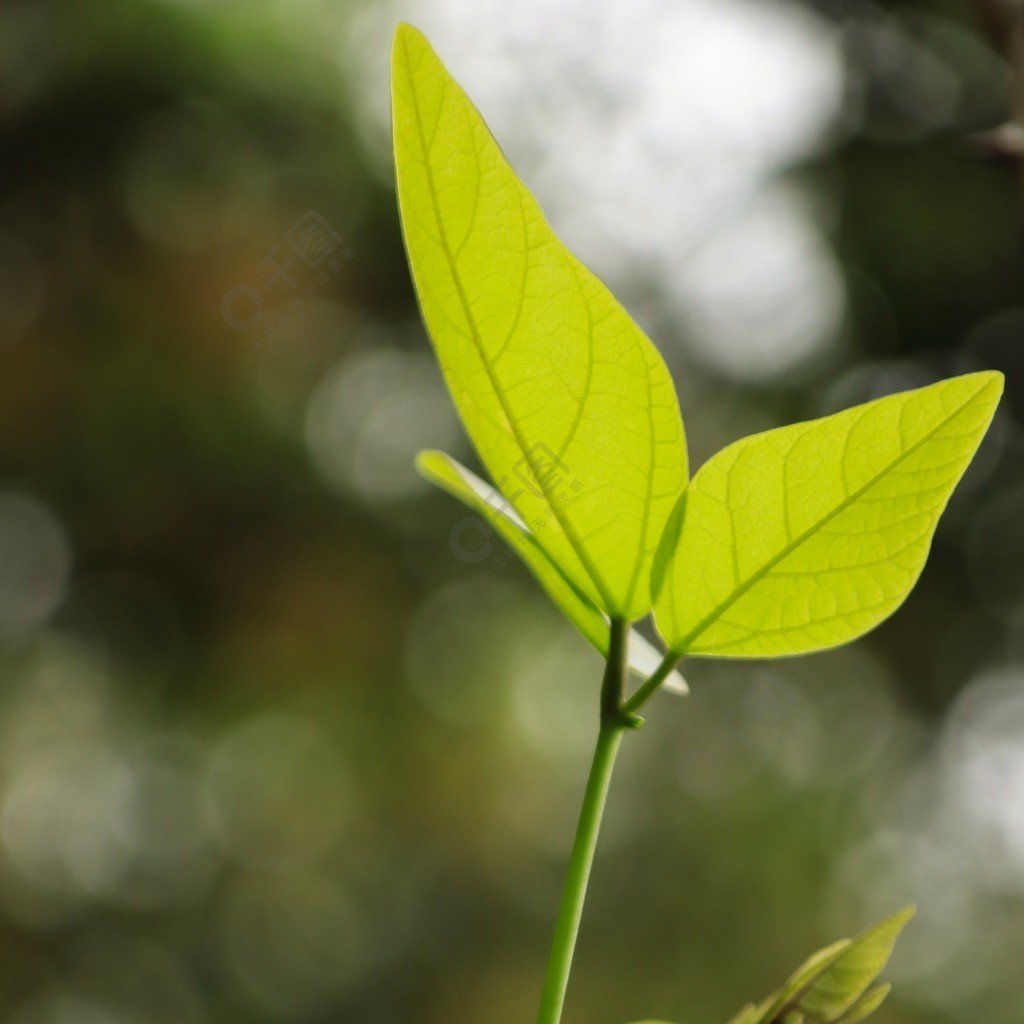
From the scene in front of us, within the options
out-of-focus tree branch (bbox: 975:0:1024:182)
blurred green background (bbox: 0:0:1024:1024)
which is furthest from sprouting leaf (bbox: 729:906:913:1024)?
blurred green background (bbox: 0:0:1024:1024)

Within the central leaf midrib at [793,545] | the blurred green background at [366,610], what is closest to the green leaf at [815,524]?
the central leaf midrib at [793,545]

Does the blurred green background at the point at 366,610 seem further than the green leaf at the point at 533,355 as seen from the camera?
Yes

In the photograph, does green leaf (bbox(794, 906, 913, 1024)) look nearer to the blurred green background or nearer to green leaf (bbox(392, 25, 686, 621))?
green leaf (bbox(392, 25, 686, 621))

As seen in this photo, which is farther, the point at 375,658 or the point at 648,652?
the point at 375,658

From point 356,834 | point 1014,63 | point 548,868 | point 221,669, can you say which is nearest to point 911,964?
point 548,868

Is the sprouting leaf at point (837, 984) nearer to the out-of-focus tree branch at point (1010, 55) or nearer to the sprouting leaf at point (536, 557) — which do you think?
the sprouting leaf at point (536, 557)

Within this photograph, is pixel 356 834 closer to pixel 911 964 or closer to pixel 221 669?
pixel 221 669
